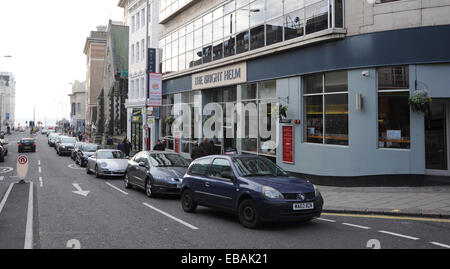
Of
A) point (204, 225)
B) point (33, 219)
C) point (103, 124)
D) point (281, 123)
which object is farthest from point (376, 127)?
point (103, 124)

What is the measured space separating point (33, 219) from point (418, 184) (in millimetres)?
11281

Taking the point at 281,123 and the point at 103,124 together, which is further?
the point at 103,124

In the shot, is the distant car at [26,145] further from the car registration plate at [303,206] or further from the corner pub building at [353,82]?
the car registration plate at [303,206]

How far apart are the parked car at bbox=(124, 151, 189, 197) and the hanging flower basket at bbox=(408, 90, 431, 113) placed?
25.1 ft

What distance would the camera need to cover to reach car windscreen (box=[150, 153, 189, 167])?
13844 millimetres

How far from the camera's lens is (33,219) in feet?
30.4

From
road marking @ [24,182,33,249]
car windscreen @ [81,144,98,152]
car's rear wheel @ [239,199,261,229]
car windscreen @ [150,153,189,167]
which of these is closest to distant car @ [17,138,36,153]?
car windscreen @ [81,144,98,152]

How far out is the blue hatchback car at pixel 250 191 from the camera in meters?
7.97

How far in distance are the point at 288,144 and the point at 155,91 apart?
11222 mm

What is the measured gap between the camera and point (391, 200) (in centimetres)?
1127

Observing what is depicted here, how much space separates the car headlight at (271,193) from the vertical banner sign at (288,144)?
843 centimetres

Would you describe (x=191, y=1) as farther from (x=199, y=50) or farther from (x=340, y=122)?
(x=340, y=122)

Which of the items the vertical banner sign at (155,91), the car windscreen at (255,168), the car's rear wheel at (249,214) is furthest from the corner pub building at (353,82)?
the vertical banner sign at (155,91)

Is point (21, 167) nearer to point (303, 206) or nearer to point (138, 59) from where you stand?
point (303, 206)
